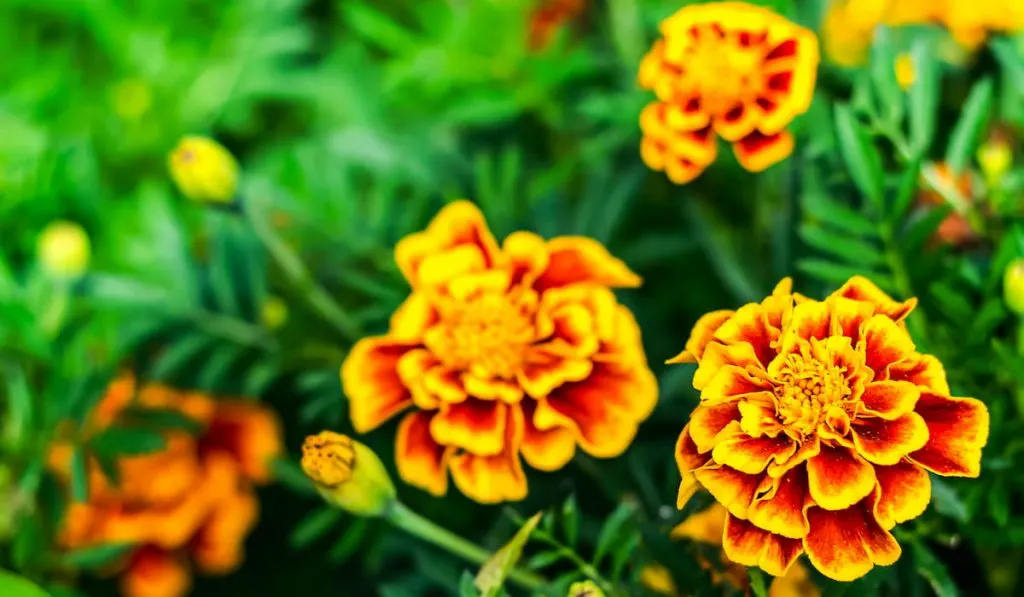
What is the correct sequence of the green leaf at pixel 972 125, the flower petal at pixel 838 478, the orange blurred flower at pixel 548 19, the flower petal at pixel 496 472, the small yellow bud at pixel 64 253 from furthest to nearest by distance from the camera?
the orange blurred flower at pixel 548 19, the small yellow bud at pixel 64 253, the green leaf at pixel 972 125, the flower petal at pixel 496 472, the flower petal at pixel 838 478

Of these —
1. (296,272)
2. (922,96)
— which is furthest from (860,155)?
(296,272)

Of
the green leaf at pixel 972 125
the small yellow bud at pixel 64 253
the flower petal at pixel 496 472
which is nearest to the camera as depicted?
the flower petal at pixel 496 472

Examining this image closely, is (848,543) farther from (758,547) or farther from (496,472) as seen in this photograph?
(496,472)

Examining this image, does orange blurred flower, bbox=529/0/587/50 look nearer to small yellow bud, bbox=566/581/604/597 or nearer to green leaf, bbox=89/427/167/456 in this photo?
green leaf, bbox=89/427/167/456

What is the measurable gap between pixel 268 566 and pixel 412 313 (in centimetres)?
46

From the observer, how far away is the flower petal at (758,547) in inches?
17.4

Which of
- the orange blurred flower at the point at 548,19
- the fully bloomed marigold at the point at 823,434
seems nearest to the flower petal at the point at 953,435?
the fully bloomed marigold at the point at 823,434

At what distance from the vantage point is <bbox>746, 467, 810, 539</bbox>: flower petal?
0.44 meters

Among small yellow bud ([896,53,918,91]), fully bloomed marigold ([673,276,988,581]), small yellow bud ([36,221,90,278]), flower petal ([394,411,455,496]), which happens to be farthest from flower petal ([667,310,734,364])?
small yellow bud ([36,221,90,278])

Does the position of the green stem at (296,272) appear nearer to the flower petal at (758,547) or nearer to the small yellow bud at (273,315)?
the small yellow bud at (273,315)

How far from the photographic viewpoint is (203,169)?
696 mm

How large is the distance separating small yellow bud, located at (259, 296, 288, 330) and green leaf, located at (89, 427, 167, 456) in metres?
0.14

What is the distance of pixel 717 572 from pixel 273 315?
46 centimetres

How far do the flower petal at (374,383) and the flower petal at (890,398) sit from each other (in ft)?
0.80
